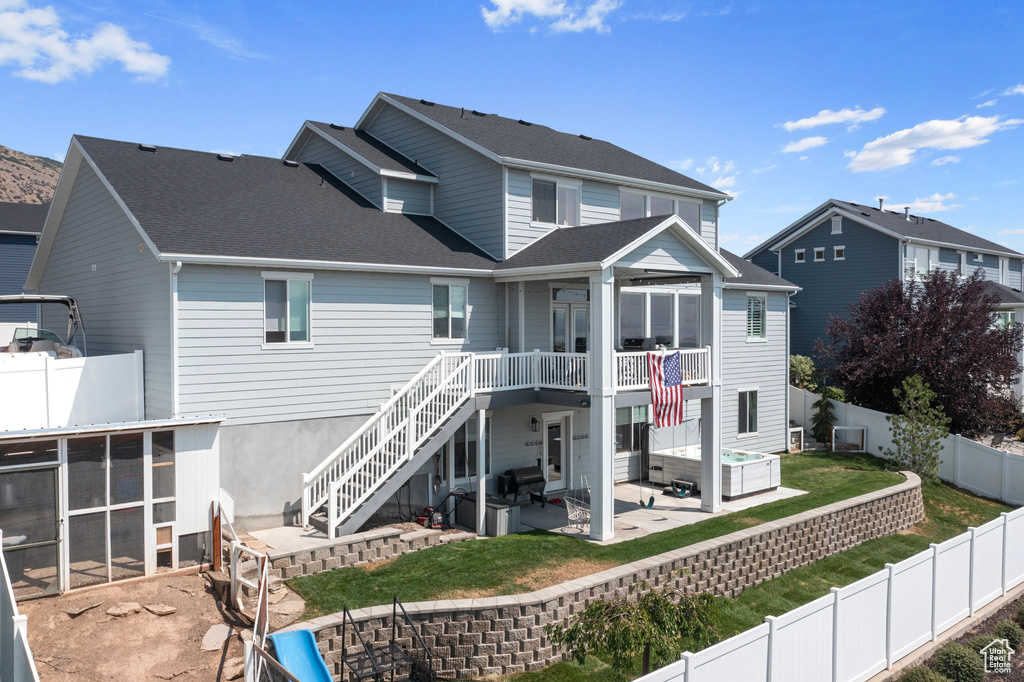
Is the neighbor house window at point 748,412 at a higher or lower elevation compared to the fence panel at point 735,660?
higher

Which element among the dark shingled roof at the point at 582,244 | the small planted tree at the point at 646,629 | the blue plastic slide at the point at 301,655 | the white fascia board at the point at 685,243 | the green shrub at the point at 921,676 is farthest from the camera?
the dark shingled roof at the point at 582,244

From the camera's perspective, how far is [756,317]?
2527 centimetres

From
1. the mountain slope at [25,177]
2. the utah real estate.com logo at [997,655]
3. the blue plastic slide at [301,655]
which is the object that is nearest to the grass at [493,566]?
the blue plastic slide at [301,655]

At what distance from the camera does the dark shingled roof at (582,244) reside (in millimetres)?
15953

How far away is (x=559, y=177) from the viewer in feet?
65.5

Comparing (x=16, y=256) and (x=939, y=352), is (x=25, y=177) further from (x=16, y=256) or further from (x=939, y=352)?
(x=939, y=352)

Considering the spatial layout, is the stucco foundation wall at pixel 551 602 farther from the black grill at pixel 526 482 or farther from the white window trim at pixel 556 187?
the white window trim at pixel 556 187

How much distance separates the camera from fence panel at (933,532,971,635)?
12.0 metres

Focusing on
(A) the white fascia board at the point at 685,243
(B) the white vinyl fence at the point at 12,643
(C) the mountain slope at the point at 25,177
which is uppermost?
(C) the mountain slope at the point at 25,177

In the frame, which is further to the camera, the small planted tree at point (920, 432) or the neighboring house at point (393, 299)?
the small planted tree at point (920, 432)

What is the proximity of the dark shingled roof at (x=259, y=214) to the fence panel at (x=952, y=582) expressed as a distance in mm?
11303

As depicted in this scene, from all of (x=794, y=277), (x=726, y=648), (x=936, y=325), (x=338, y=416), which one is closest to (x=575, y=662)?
(x=726, y=648)

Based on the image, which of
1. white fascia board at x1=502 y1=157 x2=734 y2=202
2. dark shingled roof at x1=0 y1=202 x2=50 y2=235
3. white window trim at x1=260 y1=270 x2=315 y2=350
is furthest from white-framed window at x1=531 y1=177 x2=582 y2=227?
dark shingled roof at x1=0 y1=202 x2=50 y2=235

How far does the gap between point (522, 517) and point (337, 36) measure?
548 inches
